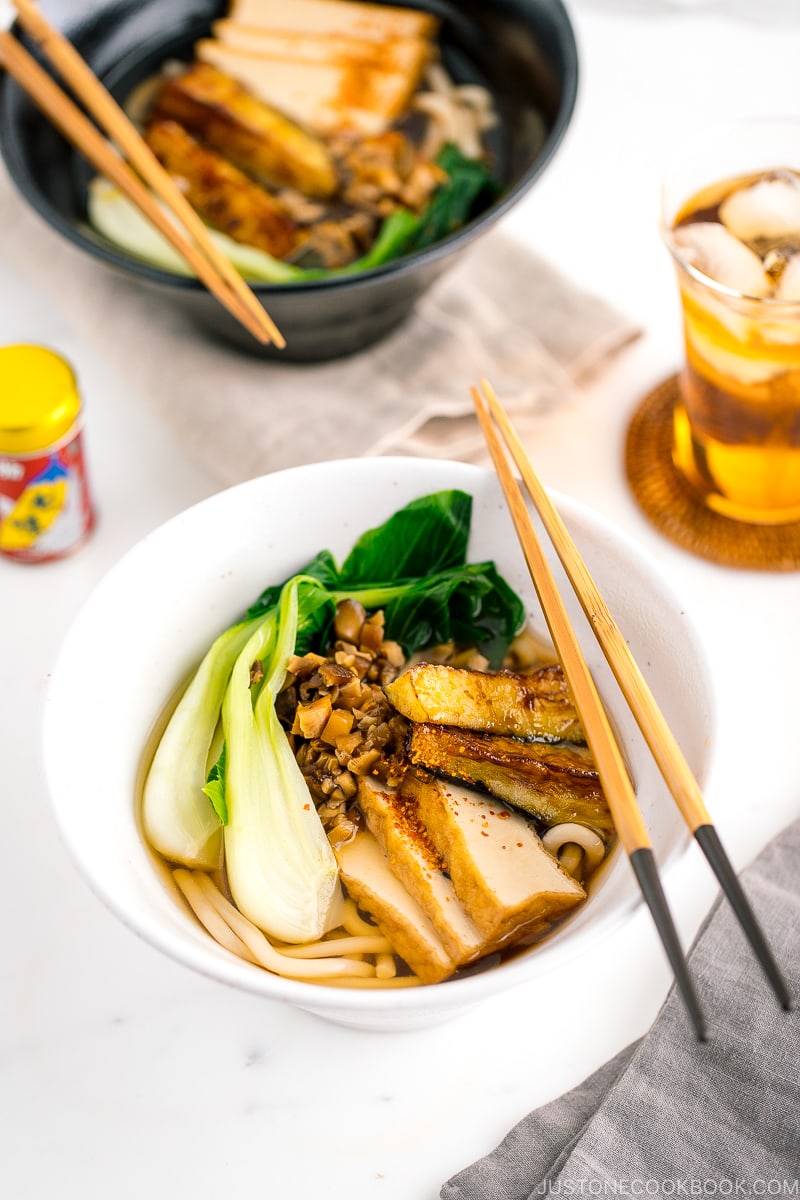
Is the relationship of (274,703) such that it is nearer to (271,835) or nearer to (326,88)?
(271,835)

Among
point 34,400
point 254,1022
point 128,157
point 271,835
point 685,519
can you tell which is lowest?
point 685,519

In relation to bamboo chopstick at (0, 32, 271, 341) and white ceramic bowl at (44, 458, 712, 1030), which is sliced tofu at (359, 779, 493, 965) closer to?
white ceramic bowl at (44, 458, 712, 1030)

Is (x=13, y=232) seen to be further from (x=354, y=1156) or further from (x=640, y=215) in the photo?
(x=354, y=1156)

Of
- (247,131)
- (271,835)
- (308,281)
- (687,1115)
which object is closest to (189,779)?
(271,835)

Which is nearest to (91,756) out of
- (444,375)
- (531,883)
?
(531,883)

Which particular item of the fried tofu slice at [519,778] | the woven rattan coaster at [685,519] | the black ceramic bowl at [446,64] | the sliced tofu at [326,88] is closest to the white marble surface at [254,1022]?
the woven rattan coaster at [685,519]

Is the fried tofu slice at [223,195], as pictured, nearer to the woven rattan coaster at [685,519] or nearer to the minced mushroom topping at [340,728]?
the woven rattan coaster at [685,519]
